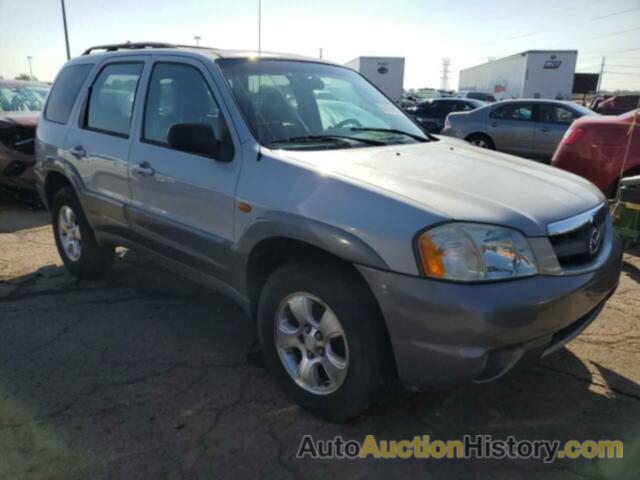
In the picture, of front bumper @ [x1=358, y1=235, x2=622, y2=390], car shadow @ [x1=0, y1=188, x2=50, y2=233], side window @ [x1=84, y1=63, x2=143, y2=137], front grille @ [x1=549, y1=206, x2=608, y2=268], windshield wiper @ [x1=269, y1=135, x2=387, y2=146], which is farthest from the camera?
car shadow @ [x1=0, y1=188, x2=50, y2=233]

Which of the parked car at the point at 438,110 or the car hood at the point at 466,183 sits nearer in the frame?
the car hood at the point at 466,183

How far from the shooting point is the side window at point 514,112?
11.2 metres

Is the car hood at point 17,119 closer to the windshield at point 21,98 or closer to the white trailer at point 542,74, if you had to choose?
the windshield at point 21,98

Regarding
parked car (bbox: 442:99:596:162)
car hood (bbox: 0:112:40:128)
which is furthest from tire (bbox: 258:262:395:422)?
parked car (bbox: 442:99:596:162)

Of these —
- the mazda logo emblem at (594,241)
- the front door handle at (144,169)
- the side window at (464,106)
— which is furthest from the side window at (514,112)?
the front door handle at (144,169)

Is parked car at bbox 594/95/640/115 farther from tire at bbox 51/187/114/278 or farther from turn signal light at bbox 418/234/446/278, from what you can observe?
turn signal light at bbox 418/234/446/278

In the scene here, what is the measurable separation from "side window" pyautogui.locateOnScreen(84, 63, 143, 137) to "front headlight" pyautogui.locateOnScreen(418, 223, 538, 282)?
2.47 meters

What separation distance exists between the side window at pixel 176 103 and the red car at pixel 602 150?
4507 millimetres

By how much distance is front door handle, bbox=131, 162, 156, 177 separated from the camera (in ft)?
11.0

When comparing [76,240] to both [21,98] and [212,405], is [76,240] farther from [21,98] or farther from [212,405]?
[21,98]

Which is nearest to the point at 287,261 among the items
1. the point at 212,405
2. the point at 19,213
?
the point at 212,405

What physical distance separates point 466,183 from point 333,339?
98cm

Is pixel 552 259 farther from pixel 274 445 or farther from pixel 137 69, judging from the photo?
pixel 137 69

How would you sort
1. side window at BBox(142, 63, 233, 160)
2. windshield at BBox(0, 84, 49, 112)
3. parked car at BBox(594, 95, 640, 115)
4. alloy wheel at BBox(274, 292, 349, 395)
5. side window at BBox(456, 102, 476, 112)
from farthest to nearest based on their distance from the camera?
parked car at BBox(594, 95, 640, 115) → side window at BBox(456, 102, 476, 112) → windshield at BBox(0, 84, 49, 112) → side window at BBox(142, 63, 233, 160) → alloy wheel at BBox(274, 292, 349, 395)
